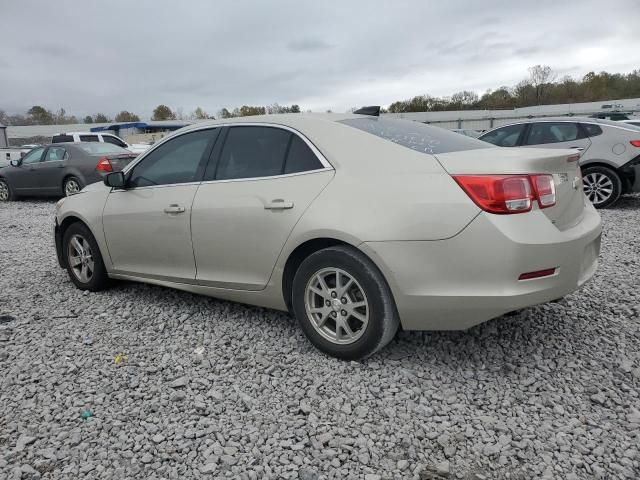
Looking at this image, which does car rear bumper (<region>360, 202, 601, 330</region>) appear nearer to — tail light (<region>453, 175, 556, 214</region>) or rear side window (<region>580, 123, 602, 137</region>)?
tail light (<region>453, 175, 556, 214</region>)

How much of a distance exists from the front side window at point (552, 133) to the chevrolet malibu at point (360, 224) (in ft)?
20.8

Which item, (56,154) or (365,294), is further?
(56,154)

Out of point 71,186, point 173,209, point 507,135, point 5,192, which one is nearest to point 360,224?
point 173,209

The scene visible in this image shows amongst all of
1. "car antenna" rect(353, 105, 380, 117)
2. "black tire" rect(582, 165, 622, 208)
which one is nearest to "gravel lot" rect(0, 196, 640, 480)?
"car antenna" rect(353, 105, 380, 117)

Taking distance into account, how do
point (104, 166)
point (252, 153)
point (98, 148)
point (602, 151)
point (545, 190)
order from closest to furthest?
point (545, 190)
point (252, 153)
point (602, 151)
point (104, 166)
point (98, 148)

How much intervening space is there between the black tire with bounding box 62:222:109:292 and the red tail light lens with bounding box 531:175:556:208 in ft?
12.2

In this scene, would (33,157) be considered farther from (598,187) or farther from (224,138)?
(598,187)

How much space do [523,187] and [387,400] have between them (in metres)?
1.36

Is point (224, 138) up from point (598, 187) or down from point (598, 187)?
up

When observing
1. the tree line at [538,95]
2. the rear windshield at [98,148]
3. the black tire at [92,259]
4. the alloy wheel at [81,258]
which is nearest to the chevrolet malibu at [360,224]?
the black tire at [92,259]

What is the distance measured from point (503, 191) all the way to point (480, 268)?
0.41 metres

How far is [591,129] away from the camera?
8719 mm

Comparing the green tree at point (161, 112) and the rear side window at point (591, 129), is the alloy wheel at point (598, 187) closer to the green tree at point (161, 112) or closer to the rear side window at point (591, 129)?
the rear side window at point (591, 129)

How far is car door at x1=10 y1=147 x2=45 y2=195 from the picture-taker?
12.5m
